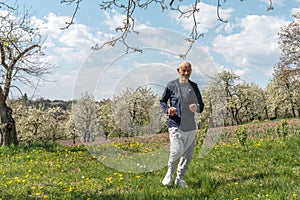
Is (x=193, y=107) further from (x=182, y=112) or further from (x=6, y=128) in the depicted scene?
(x=6, y=128)

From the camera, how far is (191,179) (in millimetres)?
5809

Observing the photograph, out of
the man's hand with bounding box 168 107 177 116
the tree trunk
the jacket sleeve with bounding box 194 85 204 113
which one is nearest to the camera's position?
the man's hand with bounding box 168 107 177 116

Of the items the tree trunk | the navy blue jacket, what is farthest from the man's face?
the tree trunk

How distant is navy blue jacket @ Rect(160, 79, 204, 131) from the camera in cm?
519

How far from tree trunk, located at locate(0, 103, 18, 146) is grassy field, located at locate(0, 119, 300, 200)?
4.22 metres

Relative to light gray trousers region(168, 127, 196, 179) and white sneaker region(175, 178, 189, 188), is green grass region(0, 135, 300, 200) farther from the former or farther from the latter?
light gray trousers region(168, 127, 196, 179)

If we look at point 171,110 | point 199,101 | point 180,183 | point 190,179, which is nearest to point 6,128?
point 190,179

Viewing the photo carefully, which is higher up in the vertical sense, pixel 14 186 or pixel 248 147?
pixel 248 147

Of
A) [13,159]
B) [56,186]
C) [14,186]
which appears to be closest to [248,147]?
[56,186]

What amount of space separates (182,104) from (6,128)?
35.1ft

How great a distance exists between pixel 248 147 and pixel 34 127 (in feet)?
129

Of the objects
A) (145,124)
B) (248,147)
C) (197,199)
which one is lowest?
(197,199)

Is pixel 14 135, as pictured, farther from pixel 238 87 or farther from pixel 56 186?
pixel 238 87

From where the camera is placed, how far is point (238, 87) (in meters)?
58.4
